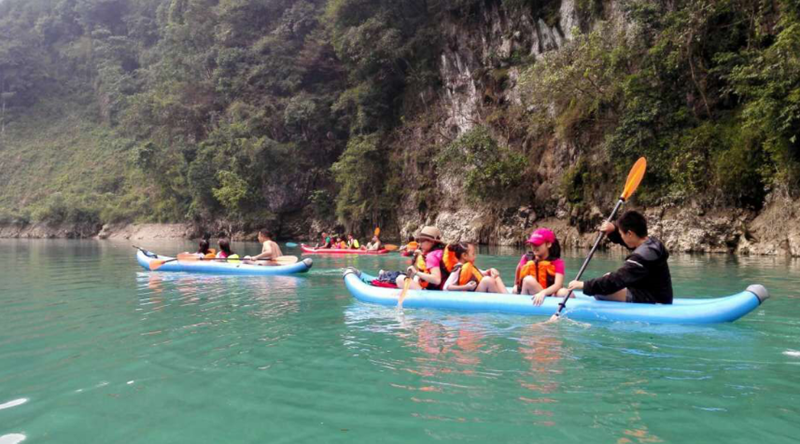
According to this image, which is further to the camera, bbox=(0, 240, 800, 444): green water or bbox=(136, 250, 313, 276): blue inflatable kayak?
bbox=(136, 250, 313, 276): blue inflatable kayak

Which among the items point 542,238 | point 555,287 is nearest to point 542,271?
point 555,287

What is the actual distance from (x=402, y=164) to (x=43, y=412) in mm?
24045

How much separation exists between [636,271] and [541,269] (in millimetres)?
1229

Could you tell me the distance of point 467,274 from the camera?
Result: 6.28 metres

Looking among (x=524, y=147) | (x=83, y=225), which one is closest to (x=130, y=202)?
(x=83, y=225)

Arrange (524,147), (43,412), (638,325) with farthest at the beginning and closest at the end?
1. (524,147)
2. (638,325)
3. (43,412)

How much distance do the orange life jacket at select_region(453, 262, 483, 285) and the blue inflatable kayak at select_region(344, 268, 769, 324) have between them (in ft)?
0.87

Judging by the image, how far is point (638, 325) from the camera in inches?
193

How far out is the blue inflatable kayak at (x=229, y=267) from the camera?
9914 mm

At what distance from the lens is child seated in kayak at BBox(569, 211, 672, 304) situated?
466cm

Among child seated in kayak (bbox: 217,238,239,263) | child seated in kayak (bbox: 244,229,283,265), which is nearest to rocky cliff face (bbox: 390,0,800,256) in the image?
child seated in kayak (bbox: 244,229,283,265)

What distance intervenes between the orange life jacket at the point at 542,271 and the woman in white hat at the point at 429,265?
1084 mm

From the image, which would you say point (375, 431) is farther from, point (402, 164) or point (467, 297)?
point (402, 164)

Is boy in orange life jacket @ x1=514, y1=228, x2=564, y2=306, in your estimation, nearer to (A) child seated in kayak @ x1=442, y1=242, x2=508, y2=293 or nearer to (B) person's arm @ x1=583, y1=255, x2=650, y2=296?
(A) child seated in kayak @ x1=442, y1=242, x2=508, y2=293
